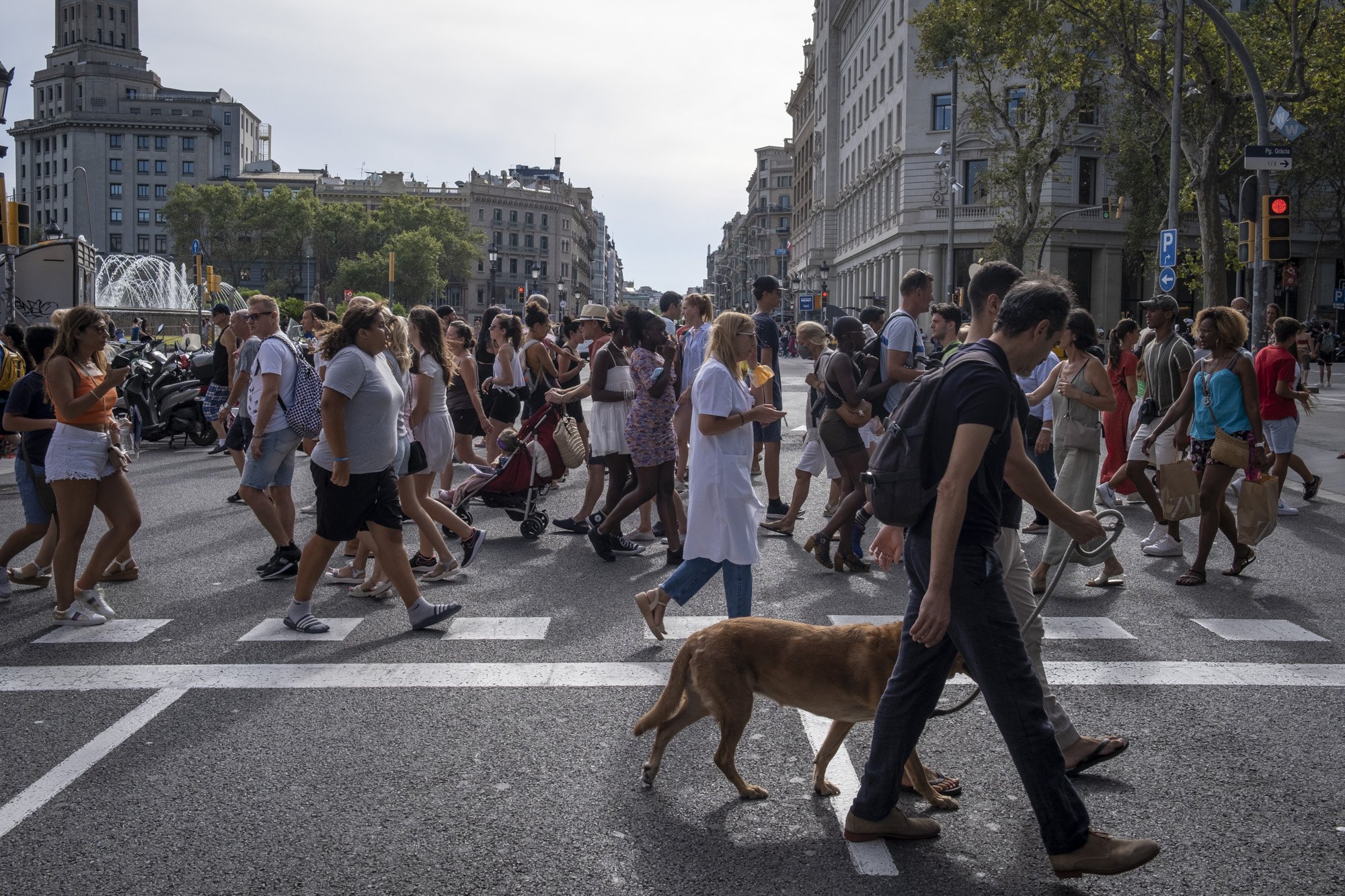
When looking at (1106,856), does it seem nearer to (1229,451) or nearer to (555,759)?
(555,759)

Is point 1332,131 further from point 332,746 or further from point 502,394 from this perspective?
point 332,746

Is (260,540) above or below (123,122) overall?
below

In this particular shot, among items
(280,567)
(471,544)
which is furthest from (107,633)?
(471,544)

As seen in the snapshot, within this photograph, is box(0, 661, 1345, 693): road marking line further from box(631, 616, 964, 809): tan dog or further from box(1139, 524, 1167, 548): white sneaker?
box(1139, 524, 1167, 548): white sneaker

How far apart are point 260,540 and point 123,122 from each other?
462ft

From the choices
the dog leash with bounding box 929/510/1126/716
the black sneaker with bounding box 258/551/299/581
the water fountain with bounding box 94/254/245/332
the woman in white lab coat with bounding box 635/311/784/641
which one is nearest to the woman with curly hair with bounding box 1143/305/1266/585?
the woman in white lab coat with bounding box 635/311/784/641

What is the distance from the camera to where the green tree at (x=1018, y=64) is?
2853cm

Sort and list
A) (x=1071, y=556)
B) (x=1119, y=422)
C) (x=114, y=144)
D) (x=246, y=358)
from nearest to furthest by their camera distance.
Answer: (x=1071, y=556)
(x=246, y=358)
(x=1119, y=422)
(x=114, y=144)

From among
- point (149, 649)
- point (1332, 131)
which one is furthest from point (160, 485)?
point (1332, 131)

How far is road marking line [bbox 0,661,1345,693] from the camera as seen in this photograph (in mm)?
5492

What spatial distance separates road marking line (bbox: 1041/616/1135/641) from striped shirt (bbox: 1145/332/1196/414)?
8.50 ft

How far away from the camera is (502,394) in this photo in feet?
36.8

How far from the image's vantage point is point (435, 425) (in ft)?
27.4

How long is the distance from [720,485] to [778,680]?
1.73 metres
